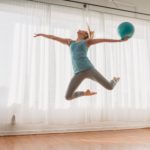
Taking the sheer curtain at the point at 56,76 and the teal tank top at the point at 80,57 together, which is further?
the sheer curtain at the point at 56,76

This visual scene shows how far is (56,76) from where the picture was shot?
435cm

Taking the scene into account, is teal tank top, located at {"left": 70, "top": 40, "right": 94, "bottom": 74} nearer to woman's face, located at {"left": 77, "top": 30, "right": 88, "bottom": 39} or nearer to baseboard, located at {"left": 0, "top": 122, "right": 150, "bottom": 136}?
woman's face, located at {"left": 77, "top": 30, "right": 88, "bottom": 39}

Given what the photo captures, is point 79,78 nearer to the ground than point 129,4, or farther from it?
nearer to the ground

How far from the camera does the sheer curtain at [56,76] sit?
4.05 m

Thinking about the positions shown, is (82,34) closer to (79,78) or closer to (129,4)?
(79,78)

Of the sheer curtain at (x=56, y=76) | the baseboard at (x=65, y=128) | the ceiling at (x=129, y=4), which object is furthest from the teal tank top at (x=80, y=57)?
the ceiling at (x=129, y=4)

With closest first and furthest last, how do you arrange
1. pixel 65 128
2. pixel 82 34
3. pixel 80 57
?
pixel 80 57
pixel 82 34
pixel 65 128

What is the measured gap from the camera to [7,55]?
409 cm

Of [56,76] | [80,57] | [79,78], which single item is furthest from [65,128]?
[80,57]

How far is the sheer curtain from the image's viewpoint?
4051 mm

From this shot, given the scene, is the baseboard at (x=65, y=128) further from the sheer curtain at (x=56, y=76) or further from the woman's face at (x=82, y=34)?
the woman's face at (x=82, y=34)

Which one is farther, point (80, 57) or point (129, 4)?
point (129, 4)

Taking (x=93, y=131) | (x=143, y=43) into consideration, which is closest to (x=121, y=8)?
(x=143, y=43)

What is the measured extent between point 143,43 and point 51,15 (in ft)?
7.11
